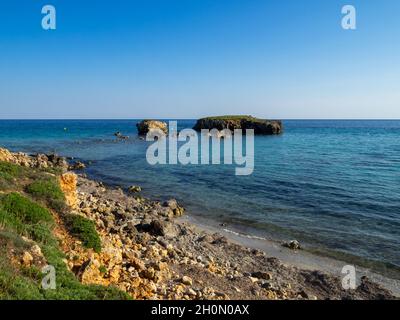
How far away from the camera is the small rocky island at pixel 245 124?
400ft

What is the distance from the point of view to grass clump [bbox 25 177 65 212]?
1638 cm

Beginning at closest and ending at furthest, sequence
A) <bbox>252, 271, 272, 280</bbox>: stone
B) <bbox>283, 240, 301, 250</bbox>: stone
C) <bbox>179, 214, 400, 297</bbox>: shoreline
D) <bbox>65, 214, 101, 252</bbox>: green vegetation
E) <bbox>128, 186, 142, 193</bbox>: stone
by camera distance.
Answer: <bbox>65, 214, 101, 252</bbox>: green vegetation, <bbox>252, 271, 272, 280</bbox>: stone, <bbox>179, 214, 400, 297</bbox>: shoreline, <bbox>283, 240, 301, 250</bbox>: stone, <bbox>128, 186, 142, 193</bbox>: stone

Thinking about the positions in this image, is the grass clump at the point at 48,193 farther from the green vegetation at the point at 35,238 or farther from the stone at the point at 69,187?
the stone at the point at 69,187

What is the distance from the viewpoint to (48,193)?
667 inches

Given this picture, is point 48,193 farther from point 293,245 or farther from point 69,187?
point 293,245

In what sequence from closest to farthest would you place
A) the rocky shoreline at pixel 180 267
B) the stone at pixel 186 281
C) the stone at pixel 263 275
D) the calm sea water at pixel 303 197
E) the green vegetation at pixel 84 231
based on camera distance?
the rocky shoreline at pixel 180 267 < the stone at pixel 186 281 < the green vegetation at pixel 84 231 < the stone at pixel 263 275 < the calm sea water at pixel 303 197

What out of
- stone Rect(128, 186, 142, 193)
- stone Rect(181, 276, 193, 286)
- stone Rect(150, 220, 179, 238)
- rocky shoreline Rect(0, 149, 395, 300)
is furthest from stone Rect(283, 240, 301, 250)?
stone Rect(128, 186, 142, 193)

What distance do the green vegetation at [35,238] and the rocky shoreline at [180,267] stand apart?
2.03 ft

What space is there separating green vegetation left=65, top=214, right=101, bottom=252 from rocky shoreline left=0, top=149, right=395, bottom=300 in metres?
0.26

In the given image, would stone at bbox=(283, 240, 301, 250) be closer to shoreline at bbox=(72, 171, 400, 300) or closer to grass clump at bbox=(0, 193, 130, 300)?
shoreline at bbox=(72, 171, 400, 300)

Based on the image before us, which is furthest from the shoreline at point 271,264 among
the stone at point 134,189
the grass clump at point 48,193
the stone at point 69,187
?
the stone at point 134,189

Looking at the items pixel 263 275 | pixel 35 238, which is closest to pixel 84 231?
Result: pixel 35 238

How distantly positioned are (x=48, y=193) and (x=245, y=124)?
4447 inches
